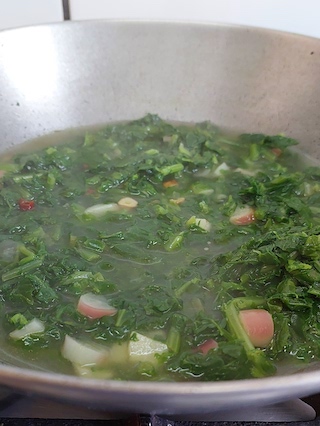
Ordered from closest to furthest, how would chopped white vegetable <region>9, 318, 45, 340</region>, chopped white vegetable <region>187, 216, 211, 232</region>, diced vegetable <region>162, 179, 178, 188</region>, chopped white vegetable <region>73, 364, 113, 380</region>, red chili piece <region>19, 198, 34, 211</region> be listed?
chopped white vegetable <region>73, 364, 113, 380</region> → chopped white vegetable <region>9, 318, 45, 340</region> → chopped white vegetable <region>187, 216, 211, 232</region> → red chili piece <region>19, 198, 34, 211</region> → diced vegetable <region>162, 179, 178, 188</region>

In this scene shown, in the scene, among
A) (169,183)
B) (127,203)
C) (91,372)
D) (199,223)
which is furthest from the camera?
(169,183)

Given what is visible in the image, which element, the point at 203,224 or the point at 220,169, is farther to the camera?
the point at 220,169

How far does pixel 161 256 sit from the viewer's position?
1830mm

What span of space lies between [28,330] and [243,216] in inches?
37.0

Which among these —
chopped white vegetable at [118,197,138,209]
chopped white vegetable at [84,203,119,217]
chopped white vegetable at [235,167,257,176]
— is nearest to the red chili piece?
chopped white vegetable at [84,203,119,217]

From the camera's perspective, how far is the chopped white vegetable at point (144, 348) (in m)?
1.44

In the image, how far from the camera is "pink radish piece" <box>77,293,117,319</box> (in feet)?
5.11

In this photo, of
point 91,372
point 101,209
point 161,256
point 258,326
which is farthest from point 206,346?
point 101,209

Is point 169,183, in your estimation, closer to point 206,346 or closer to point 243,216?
point 243,216

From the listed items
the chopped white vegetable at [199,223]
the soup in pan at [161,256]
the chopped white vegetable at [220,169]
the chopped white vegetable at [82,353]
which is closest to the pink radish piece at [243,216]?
the soup in pan at [161,256]

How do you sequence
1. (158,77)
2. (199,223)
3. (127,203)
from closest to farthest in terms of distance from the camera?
(199,223) < (127,203) < (158,77)

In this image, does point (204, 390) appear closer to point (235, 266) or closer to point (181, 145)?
point (235, 266)

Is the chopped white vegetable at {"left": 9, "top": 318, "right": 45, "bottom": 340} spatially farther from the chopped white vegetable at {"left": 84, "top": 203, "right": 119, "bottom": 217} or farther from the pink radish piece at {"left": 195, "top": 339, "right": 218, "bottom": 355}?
the chopped white vegetable at {"left": 84, "top": 203, "right": 119, "bottom": 217}

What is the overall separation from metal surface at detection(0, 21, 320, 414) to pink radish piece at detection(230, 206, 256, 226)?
0.62 m
